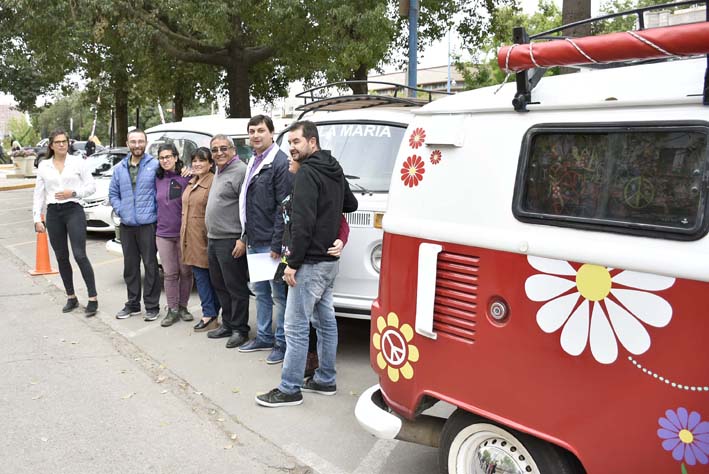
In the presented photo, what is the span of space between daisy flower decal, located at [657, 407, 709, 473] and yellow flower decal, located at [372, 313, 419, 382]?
117 cm

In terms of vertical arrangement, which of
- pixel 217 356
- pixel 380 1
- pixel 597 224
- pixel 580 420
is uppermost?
pixel 380 1

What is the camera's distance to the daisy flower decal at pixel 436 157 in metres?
3.05

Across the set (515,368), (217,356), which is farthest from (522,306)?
(217,356)

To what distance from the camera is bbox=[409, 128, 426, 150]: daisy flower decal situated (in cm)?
315

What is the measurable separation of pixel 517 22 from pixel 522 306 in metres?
16.7

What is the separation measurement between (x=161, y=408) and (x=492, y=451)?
2573 millimetres

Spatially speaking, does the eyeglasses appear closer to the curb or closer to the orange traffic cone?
the orange traffic cone

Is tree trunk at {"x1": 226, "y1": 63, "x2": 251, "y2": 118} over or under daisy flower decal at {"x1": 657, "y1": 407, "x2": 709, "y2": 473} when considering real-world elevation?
over

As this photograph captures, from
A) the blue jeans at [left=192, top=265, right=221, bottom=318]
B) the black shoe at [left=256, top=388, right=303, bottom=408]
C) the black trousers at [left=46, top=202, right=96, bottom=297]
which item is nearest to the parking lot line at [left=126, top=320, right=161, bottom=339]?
the blue jeans at [left=192, top=265, right=221, bottom=318]

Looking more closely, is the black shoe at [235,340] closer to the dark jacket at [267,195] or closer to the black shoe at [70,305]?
the dark jacket at [267,195]

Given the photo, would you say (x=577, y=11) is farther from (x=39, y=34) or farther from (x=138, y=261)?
(x=39, y=34)

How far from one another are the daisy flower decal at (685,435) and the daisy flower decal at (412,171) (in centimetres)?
148

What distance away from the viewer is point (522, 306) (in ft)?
8.79

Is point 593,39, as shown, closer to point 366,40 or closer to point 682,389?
point 682,389
